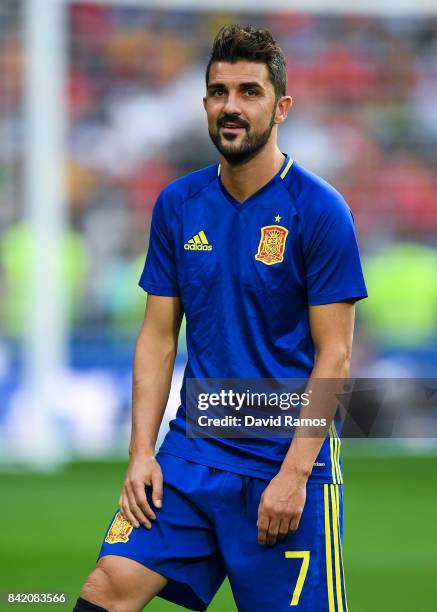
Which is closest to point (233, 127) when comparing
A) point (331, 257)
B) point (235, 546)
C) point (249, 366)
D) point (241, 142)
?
point (241, 142)

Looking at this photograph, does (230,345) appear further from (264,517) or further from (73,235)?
(73,235)

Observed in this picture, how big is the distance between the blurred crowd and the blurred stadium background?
0.01 m

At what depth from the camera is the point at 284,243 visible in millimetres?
3586

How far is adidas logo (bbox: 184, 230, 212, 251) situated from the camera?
12.0 ft

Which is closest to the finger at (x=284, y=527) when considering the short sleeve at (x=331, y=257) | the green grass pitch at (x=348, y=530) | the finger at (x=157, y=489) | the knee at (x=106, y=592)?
the finger at (x=157, y=489)

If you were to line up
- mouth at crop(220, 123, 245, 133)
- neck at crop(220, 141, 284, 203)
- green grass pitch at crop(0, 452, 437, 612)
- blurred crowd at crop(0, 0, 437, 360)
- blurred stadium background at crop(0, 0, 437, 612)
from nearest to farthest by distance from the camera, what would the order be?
mouth at crop(220, 123, 245, 133) < neck at crop(220, 141, 284, 203) < green grass pitch at crop(0, 452, 437, 612) < blurred stadium background at crop(0, 0, 437, 612) < blurred crowd at crop(0, 0, 437, 360)

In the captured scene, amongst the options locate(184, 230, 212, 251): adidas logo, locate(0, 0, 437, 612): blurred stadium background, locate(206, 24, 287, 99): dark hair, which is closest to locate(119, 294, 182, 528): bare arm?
locate(184, 230, 212, 251): adidas logo

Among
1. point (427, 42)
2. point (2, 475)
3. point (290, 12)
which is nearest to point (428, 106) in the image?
point (427, 42)

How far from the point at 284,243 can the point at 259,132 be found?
12.2 inches

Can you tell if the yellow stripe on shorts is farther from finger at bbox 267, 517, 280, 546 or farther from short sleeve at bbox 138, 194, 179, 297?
short sleeve at bbox 138, 194, 179, 297

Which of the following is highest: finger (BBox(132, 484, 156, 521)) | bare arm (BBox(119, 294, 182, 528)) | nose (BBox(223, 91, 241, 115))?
nose (BBox(223, 91, 241, 115))

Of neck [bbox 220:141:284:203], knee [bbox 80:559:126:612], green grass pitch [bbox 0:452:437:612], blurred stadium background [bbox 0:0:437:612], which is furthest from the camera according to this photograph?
blurred stadium background [bbox 0:0:437:612]

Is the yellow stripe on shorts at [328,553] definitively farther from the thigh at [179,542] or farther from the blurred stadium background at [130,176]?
the blurred stadium background at [130,176]

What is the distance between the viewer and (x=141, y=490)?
3588mm
